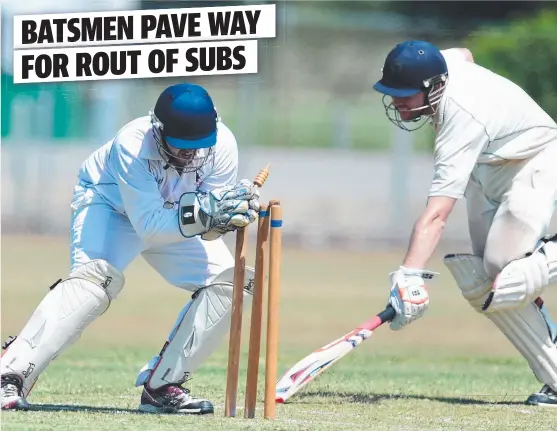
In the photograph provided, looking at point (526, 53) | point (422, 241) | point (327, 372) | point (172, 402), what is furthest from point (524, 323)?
point (526, 53)

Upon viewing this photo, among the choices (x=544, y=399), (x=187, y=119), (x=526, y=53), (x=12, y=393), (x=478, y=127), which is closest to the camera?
(x=187, y=119)

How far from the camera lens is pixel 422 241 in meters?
5.51

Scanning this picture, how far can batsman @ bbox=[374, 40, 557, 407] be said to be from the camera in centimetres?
567

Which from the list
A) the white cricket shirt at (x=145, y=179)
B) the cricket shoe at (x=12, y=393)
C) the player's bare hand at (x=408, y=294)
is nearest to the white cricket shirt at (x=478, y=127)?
the player's bare hand at (x=408, y=294)

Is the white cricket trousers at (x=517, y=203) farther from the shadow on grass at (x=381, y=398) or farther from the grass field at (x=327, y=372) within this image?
the grass field at (x=327, y=372)

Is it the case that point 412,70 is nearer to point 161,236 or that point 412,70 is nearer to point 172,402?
point 161,236

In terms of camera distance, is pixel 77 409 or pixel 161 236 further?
pixel 77 409

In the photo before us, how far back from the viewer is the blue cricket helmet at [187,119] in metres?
5.16

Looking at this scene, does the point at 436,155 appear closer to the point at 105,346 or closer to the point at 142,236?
the point at 142,236

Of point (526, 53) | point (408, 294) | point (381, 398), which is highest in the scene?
point (526, 53)

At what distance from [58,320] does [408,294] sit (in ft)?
5.05

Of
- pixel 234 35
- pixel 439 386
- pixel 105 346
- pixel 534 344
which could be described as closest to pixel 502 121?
pixel 534 344

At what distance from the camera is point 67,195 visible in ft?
64.1

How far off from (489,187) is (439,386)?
1.35 meters
